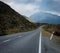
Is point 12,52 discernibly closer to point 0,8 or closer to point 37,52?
point 37,52

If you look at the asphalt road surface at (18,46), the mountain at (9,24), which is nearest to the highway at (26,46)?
the asphalt road surface at (18,46)

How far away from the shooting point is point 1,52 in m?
10.7

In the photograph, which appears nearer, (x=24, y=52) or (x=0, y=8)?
(x=24, y=52)

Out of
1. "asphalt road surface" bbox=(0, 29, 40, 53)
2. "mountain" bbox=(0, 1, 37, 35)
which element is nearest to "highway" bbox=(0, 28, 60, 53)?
"asphalt road surface" bbox=(0, 29, 40, 53)

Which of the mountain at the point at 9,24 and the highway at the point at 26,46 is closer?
the highway at the point at 26,46

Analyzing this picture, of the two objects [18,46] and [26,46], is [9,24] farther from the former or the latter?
[18,46]

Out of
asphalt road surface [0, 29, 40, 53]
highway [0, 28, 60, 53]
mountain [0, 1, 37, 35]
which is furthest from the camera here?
mountain [0, 1, 37, 35]

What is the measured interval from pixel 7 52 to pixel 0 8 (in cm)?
7473

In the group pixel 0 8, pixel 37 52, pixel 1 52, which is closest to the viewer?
pixel 1 52

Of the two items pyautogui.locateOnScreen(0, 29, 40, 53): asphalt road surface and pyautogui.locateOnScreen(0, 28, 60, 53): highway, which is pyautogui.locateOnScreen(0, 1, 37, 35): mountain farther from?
pyautogui.locateOnScreen(0, 28, 60, 53): highway

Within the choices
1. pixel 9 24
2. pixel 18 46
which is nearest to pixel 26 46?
pixel 18 46

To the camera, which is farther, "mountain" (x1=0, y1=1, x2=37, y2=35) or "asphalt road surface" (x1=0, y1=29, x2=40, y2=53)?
"mountain" (x1=0, y1=1, x2=37, y2=35)

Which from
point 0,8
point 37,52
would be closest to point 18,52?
point 37,52

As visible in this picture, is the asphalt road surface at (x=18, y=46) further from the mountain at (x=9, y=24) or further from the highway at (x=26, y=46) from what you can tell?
the mountain at (x=9, y=24)
